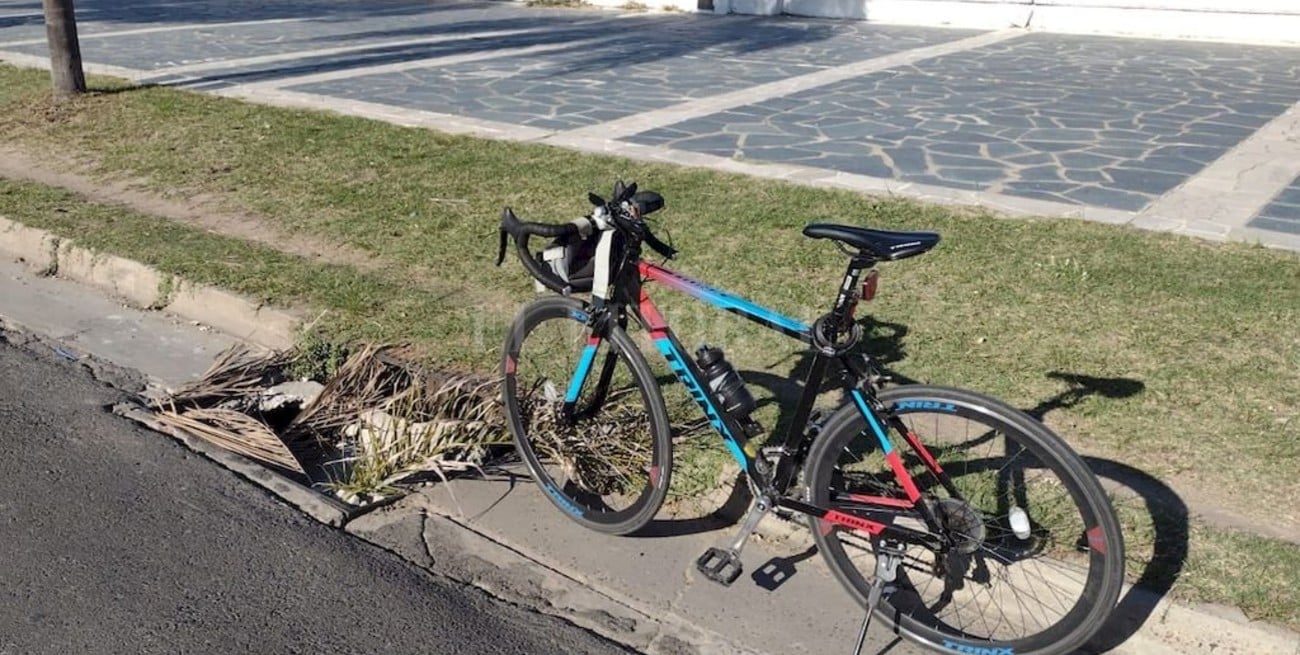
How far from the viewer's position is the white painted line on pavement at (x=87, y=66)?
477 inches

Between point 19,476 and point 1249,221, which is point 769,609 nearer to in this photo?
point 19,476

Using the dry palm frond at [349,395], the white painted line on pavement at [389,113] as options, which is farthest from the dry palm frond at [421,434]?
the white painted line on pavement at [389,113]

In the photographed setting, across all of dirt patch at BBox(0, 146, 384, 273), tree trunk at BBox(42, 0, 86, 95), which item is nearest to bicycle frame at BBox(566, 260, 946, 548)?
dirt patch at BBox(0, 146, 384, 273)

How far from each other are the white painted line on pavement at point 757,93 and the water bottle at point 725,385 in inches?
226

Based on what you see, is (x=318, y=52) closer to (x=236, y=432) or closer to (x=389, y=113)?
(x=389, y=113)

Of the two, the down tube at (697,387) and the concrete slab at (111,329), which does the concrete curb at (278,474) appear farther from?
the down tube at (697,387)

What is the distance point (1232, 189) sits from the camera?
24.9 feet

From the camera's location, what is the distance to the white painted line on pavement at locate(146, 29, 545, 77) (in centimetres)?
1273

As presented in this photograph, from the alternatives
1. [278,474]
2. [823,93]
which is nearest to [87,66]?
[823,93]

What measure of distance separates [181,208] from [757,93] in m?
5.69

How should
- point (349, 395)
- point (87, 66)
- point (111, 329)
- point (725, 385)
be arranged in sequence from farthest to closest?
point (87, 66)
point (111, 329)
point (349, 395)
point (725, 385)

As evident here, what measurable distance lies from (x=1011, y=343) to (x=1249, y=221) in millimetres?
2659

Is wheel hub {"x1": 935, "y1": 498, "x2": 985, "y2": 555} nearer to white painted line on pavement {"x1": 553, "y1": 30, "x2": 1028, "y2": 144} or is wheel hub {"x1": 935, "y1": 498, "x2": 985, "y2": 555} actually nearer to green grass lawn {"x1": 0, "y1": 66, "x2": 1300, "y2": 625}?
green grass lawn {"x1": 0, "y1": 66, "x2": 1300, "y2": 625}

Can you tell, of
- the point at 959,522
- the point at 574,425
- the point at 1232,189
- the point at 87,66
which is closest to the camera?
the point at 959,522
